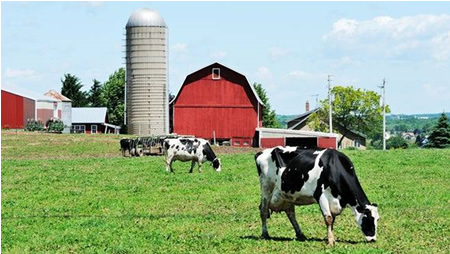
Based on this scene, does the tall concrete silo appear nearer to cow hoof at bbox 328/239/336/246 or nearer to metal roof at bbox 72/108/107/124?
metal roof at bbox 72/108/107/124

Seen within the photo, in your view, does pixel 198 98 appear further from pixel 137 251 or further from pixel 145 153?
pixel 137 251

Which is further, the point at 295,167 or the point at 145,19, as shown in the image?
the point at 145,19

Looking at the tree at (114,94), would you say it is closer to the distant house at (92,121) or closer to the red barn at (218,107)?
the distant house at (92,121)

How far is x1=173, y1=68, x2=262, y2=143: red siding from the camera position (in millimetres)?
69062

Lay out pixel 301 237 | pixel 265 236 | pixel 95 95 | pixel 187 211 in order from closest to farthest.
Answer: pixel 301 237 → pixel 265 236 → pixel 187 211 → pixel 95 95

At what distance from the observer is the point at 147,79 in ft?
255

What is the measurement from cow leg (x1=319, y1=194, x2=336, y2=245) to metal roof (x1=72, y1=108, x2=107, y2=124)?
86.0 metres

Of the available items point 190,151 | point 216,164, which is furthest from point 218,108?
point 216,164

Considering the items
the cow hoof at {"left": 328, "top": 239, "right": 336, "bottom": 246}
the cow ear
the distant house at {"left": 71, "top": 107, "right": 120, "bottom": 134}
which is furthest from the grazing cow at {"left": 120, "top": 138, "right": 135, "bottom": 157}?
the distant house at {"left": 71, "top": 107, "right": 120, "bottom": 134}

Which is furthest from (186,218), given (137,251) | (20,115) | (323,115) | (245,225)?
(323,115)

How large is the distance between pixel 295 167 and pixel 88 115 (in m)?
88.3

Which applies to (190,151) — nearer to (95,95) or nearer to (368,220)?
(368,220)

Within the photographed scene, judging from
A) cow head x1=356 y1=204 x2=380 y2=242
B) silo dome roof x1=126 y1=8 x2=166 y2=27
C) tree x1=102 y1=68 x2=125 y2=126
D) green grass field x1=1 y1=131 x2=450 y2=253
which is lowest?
green grass field x1=1 y1=131 x2=450 y2=253

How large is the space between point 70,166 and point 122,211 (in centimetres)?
1569
